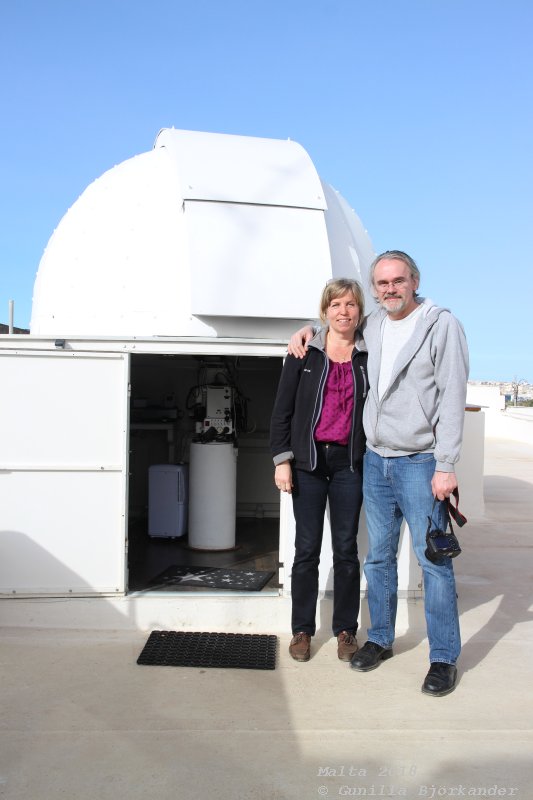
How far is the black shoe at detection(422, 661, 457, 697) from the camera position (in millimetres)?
3670

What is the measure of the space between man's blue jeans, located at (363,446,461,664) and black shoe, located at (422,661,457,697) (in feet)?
0.13

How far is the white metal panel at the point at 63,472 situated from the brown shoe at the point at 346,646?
146 cm

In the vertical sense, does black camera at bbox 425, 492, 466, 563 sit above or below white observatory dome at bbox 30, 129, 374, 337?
below

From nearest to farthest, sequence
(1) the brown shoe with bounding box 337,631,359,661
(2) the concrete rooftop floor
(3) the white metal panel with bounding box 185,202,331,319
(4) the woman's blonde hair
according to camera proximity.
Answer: (2) the concrete rooftop floor → (4) the woman's blonde hair → (1) the brown shoe with bounding box 337,631,359,661 → (3) the white metal panel with bounding box 185,202,331,319

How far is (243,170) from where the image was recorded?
17.8ft

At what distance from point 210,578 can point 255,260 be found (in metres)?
2.35

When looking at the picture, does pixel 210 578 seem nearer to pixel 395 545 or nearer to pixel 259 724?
pixel 395 545

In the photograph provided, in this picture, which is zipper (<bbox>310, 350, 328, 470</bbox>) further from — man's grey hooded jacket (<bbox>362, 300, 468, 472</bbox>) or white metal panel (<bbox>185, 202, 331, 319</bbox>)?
white metal panel (<bbox>185, 202, 331, 319</bbox>)

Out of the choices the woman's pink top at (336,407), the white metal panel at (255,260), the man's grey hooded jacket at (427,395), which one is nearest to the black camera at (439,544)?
the man's grey hooded jacket at (427,395)

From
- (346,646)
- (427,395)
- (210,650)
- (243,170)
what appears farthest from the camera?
(243,170)

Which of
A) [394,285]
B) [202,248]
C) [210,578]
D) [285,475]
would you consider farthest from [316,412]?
[210,578]

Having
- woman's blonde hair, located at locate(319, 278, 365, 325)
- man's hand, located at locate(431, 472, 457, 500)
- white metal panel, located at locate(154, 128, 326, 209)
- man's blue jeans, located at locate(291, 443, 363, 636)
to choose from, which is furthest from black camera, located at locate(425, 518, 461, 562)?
white metal panel, located at locate(154, 128, 326, 209)

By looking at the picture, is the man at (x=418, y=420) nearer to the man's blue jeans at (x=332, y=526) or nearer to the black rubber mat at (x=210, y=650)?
the man's blue jeans at (x=332, y=526)

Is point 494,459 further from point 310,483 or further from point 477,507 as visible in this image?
point 310,483
